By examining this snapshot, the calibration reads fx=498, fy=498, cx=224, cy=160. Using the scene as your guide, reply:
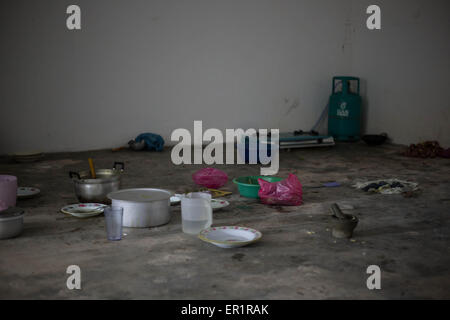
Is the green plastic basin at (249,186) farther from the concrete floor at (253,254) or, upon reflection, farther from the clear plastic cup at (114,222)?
the clear plastic cup at (114,222)

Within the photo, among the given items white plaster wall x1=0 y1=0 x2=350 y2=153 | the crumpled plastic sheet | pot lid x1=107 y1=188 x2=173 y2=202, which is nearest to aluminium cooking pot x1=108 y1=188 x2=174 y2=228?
pot lid x1=107 y1=188 x2=173 y2=202

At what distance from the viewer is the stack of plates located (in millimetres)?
5297

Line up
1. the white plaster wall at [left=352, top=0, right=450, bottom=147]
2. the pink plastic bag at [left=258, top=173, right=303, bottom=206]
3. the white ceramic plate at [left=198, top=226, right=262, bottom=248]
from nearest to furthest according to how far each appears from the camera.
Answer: the white ceramic plate at [left=198, top=226, right=262, bottom=248] < the pink plastic bag at [left=258, top=173, right=303, bottom=206] < the white plaster wall at [left=352, top=0, right=450, bottom=147]

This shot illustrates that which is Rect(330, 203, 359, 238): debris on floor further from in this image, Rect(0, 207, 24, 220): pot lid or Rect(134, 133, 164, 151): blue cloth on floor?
Rect(134, 133, 164, 151): blue cloth on floor

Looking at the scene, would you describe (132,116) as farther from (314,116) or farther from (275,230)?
(275,230)

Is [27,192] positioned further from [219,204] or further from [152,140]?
[152,140]

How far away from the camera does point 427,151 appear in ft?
19.3

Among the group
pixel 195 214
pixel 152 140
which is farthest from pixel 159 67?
pixel 195 214


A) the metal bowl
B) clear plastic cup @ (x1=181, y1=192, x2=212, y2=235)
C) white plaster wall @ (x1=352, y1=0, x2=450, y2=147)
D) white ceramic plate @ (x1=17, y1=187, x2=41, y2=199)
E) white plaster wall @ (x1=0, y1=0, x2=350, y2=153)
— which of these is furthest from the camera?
the metal bowl

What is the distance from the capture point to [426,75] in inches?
255

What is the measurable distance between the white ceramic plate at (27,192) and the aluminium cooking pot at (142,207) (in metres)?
1.00

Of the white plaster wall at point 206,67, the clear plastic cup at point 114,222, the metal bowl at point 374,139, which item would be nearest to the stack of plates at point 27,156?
the white plaster wall at point 206,67

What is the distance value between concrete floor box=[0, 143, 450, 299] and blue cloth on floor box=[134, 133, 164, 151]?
6.67 feet

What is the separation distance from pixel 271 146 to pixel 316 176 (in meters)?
0.95
